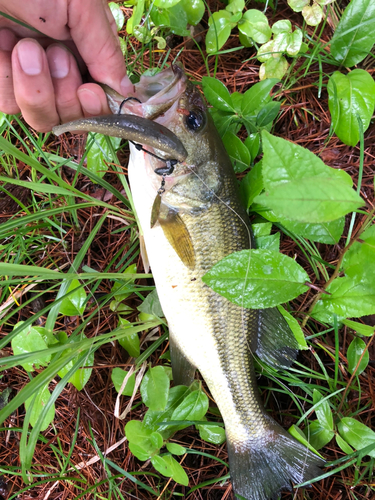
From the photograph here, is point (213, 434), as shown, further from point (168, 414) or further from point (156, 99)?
point (156, 99)

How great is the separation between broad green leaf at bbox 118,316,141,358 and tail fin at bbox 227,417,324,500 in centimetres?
76

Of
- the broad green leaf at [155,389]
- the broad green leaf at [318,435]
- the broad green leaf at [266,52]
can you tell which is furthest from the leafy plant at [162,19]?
the broad green leaf at [318,435]

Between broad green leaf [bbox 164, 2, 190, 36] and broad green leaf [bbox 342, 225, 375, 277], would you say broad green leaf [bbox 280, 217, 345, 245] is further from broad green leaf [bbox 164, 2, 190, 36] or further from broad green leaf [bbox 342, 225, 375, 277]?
broad green leaf [bbox 164, 2, 190, 36]

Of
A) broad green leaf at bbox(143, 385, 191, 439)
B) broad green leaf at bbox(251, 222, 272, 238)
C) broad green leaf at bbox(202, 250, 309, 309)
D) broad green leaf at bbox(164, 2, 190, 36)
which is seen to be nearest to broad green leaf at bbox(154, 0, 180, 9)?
broad green leaf at bbox(164, 2, 190, 36)

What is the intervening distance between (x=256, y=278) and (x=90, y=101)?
3.81ft

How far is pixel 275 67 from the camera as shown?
6.95ft

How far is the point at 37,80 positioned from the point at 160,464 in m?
2.00

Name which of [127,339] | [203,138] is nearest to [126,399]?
[127,339]

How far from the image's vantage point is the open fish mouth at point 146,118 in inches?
51.7

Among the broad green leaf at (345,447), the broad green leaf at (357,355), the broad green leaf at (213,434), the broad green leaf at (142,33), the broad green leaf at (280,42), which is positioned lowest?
the broad green leaf at (213,434)

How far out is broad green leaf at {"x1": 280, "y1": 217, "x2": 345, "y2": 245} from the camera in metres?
1.59

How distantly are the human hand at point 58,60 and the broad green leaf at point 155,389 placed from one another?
144cm

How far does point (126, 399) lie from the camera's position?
7.06 feet

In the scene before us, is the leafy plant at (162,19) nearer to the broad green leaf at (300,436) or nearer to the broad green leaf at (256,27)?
the broad green leaf at (256,27)
